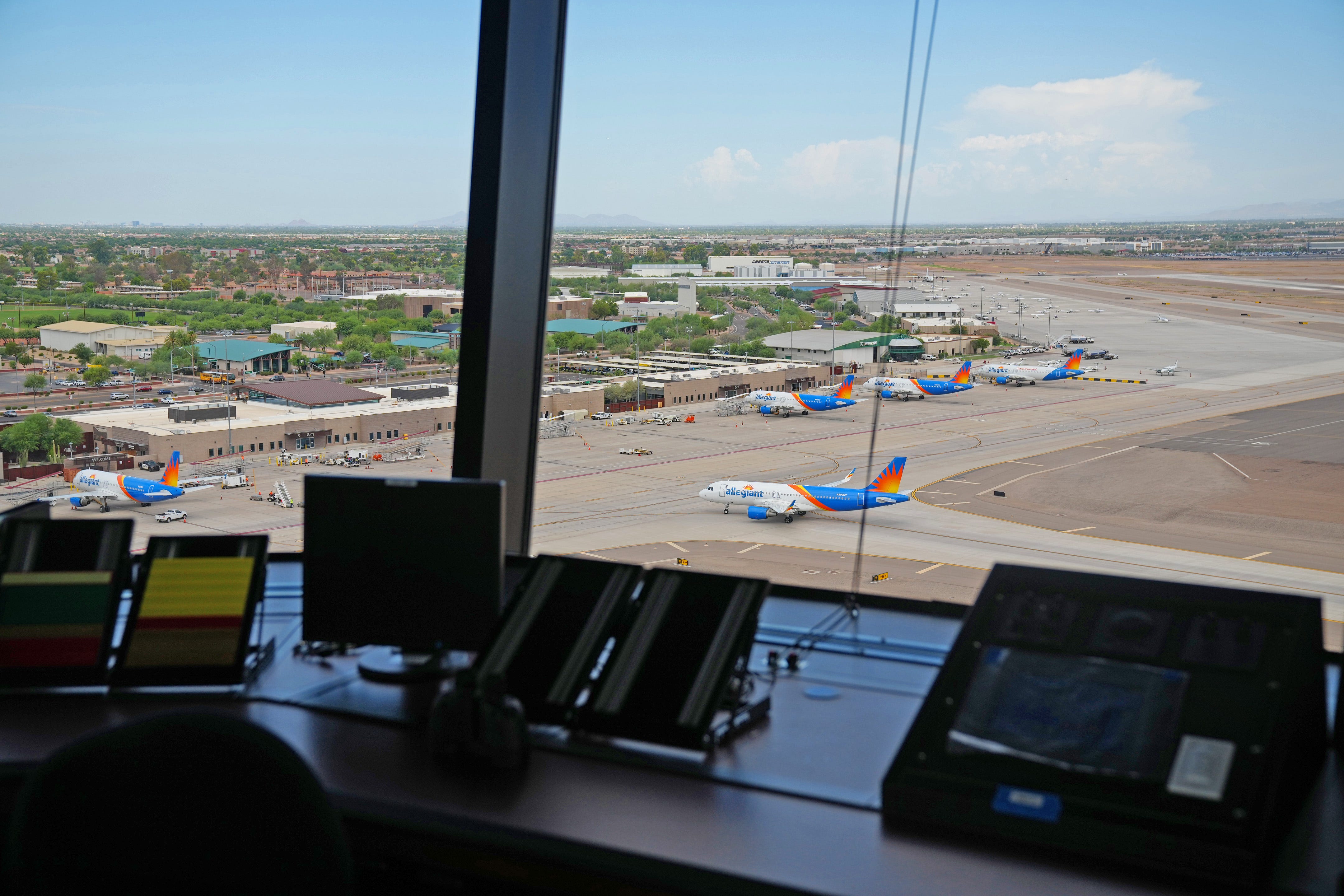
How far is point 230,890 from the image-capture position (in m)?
0.88

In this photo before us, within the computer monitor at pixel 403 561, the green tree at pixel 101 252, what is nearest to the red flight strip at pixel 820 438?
the computer monitor at pixel 403 561

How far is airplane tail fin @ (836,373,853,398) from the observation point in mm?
3029

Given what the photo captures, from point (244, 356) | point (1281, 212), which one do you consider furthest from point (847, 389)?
point (244, 356)

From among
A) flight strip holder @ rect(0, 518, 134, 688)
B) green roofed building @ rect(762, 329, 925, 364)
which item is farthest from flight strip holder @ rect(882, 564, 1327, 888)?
flight strip holder @ rect(0, 518, 134, 688)

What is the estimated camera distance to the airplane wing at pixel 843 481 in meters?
3.09

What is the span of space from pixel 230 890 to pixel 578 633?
0.86 metres

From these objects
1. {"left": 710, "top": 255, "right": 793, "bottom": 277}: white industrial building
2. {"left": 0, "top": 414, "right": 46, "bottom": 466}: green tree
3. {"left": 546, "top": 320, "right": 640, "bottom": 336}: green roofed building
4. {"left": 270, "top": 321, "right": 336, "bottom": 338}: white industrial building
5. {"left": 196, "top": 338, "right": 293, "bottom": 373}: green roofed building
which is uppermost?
{"left": 710, "top": 255, "right": 793, "bottom": 277}: white industrial building

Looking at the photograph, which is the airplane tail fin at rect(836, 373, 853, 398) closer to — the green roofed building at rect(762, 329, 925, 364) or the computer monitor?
the green roofed building at rect(762, 329, 925, 364)

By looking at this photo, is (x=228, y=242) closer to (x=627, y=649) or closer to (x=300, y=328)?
(x=300, y=328)

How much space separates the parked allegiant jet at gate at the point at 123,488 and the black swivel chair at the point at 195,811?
2.71 metres

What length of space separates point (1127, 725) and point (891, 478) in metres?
1.99

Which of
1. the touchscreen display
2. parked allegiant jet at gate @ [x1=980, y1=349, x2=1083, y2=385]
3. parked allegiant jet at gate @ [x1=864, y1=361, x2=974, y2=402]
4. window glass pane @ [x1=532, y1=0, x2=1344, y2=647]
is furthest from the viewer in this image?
parked allegiant jet at gate @ [x1=980, y1=349, x2=1083, y2=385]

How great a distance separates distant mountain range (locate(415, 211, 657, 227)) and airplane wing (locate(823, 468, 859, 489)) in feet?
3.68

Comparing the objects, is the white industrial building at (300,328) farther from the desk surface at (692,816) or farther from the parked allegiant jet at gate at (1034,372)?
the parked allegiant jet at gate at (1034,372)
